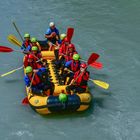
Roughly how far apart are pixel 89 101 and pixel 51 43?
338 cm

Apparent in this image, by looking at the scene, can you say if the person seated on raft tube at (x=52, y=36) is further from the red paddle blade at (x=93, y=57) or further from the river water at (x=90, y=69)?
the red paddle blade at (x=93, y=57)

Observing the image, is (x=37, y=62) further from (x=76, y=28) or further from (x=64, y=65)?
(x=76, y=28)

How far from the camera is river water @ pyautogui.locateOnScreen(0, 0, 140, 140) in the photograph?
8.97 metres

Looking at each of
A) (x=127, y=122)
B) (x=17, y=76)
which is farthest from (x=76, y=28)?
(x=127, y=122)

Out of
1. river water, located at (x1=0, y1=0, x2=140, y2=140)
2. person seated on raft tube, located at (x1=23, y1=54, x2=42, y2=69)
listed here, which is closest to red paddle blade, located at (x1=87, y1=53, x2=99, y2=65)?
river water, located at (x1=0, y1=0, x2=140, y2=140)

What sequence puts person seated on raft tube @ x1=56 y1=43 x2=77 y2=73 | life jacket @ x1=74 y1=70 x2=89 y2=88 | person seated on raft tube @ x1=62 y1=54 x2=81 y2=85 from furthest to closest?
person seated on raft tube @ x1=56 y1=43 x2=77 y2=73
person seated on raft tube @ x1=62 y1=54 x2=81 y2=85
life jacket @ x1=74 y1=70 x2=89 y2=88

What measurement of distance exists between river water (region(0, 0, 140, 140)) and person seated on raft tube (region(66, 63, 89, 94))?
2.30 feet

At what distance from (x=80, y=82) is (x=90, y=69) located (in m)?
2.42

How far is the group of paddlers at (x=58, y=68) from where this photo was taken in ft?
30.3

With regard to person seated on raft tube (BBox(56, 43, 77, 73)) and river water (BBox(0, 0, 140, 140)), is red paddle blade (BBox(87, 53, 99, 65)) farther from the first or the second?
river water (BBox(0, 0, 140, 140))

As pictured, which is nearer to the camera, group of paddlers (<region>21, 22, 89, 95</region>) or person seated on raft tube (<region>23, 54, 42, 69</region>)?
group of paddlers (<region>21, 22, 89, 95</region>)

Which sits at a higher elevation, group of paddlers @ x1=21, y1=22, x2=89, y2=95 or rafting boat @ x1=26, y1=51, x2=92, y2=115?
group of paddlers @ x1=21, y1=22, x2=89, y2=95

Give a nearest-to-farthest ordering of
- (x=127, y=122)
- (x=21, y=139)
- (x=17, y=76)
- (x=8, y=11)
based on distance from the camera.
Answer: (x=21, y=139) < (x=127, y=122) < (x=17, y=76) < (x=8, y=11)

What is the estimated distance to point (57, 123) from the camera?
9.09 meters
